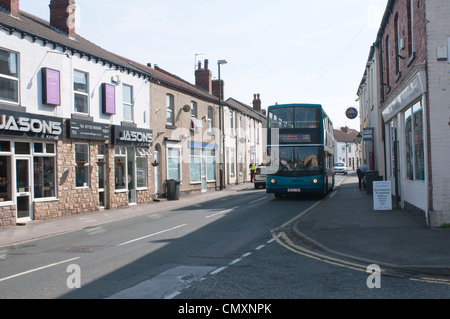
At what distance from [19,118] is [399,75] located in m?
12.7

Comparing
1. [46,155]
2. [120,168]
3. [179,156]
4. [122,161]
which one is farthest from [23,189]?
[179,156]

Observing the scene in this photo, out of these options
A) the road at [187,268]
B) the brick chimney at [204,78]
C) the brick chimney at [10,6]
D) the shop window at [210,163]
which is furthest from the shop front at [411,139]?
the brick chimney at [204,78]

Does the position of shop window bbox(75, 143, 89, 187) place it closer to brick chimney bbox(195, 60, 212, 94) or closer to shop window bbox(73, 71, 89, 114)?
shop window bbox(73, 71, 89, 114)

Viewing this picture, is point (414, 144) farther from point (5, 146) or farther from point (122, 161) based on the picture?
point (122, 161)

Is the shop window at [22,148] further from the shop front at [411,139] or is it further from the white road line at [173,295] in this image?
the shop front at [411,139]

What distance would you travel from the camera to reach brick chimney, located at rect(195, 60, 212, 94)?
3572 cm

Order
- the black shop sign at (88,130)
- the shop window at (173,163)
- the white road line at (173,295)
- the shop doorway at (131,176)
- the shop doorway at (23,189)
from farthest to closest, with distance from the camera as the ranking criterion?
1. the shop window at (173,163)
2. the shop doorway at (131,176)
3. the black shop sign at (88,130)
4. the shop doorway at (23,189)
5. the white road line at (173,295)

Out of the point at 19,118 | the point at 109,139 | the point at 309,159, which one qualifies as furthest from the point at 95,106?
the point at 309,159

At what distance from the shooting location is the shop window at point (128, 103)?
21225 millimetres

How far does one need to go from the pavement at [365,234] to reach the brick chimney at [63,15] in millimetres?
8551

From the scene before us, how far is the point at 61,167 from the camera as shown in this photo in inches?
652

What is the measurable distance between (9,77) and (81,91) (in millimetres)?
3797
